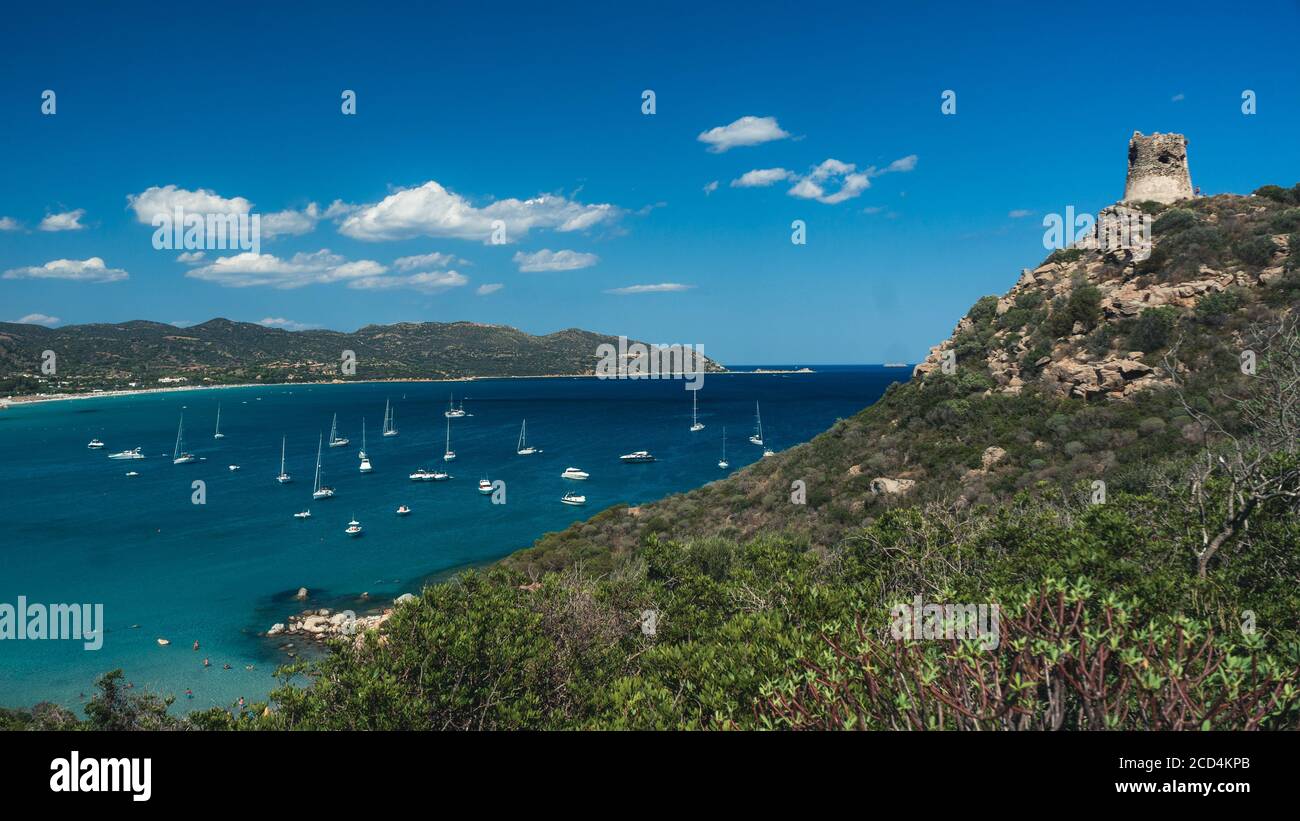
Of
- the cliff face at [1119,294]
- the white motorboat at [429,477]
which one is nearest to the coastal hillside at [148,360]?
the white motorboat at [429,477]

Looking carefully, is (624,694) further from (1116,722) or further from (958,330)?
(958,330)

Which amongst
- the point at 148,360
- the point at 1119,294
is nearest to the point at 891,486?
the point at 1119,294

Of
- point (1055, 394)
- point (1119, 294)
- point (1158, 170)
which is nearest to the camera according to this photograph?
point (1055, 394)

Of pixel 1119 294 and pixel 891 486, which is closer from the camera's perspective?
pixel 891 486

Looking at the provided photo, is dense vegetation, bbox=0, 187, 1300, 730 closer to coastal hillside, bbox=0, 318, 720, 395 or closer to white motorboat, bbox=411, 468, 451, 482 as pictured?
white motorboat, bbox=411, 468, 451, 482

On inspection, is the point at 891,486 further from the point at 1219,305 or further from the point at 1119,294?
the point at 1119,294

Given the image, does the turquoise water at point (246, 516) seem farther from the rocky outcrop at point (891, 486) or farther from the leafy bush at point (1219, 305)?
the leafy bush at point (1219, 305)
